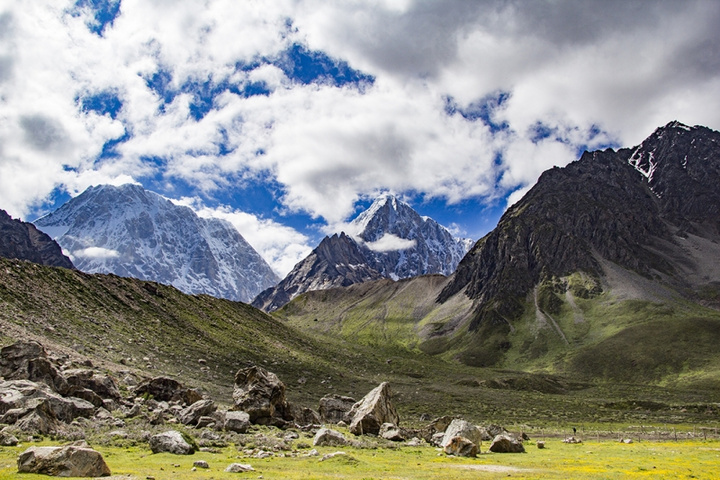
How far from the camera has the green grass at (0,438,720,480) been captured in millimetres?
24016

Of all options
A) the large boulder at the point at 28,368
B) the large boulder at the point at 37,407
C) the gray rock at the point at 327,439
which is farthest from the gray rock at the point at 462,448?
the large boulder at the point at 28,368

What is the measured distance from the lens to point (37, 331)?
7875 centimetres

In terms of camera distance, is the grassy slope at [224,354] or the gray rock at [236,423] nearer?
the gray rock at [236,423]

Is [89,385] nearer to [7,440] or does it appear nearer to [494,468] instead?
[7,440]

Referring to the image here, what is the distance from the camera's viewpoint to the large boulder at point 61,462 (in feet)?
66.2

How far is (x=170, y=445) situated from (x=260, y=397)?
71.8 feet

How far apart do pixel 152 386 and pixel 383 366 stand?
14800 cm

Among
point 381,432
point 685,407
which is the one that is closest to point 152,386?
point 381,432

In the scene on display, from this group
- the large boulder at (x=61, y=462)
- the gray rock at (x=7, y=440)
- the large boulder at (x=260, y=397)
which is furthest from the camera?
the large boulder at (x=260, y=397)

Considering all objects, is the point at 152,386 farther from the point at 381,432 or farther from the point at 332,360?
the point at 332,360

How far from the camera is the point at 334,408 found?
6481 centimetres

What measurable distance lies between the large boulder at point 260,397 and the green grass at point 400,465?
45.8 feet

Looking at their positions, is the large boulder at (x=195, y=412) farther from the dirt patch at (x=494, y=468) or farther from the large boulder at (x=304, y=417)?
the dirt patch at (x=494, y=468)

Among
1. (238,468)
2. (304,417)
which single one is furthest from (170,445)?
(304,417)
